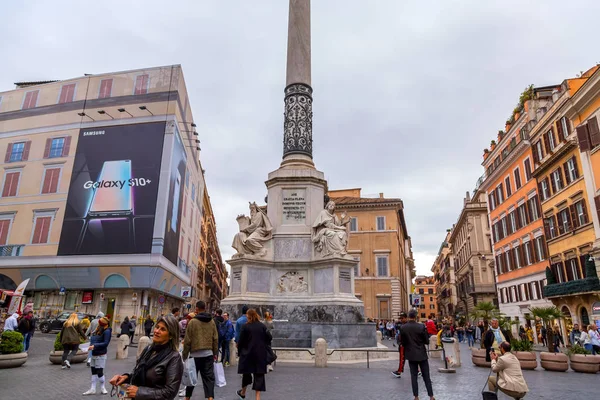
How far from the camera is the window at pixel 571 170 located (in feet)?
89.9

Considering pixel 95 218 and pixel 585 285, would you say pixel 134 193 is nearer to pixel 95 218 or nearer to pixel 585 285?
pixel 95 218

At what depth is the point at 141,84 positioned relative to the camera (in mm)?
39000

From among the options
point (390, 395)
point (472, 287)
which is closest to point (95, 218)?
point (390, 395)

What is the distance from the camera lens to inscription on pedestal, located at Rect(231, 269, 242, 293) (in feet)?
47.7

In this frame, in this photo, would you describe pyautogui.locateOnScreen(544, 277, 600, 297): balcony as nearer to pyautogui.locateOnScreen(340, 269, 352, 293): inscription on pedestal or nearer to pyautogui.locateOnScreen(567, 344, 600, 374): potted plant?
pyautogui.locateOnScreen(567, 344, 600, 374): potted plant

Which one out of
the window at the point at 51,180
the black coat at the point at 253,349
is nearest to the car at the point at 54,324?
the window at the point at 51,180

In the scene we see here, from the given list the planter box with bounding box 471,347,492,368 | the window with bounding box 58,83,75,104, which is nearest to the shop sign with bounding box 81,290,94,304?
the window with bounding box 58,83,75,104

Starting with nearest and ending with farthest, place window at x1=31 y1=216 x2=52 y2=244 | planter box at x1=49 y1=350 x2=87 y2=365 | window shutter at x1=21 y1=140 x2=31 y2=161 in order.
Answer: planter box at x1=49 y1=350 x2=87 y2=365 → window at x1=31 y1=216 x2=52 y2=244 → window shutter at x1=21 y1=140 x2=31 y2=161

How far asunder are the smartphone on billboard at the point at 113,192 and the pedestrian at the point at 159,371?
110 feet

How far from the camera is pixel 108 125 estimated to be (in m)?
37.7

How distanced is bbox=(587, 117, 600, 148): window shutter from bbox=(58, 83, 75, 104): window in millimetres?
40591

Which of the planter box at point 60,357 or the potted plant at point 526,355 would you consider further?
the potted plant at point 526,355

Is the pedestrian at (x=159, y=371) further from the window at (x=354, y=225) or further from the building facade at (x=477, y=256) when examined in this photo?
the window at (x=354, y=225)

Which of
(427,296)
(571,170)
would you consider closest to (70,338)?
(571,170)
